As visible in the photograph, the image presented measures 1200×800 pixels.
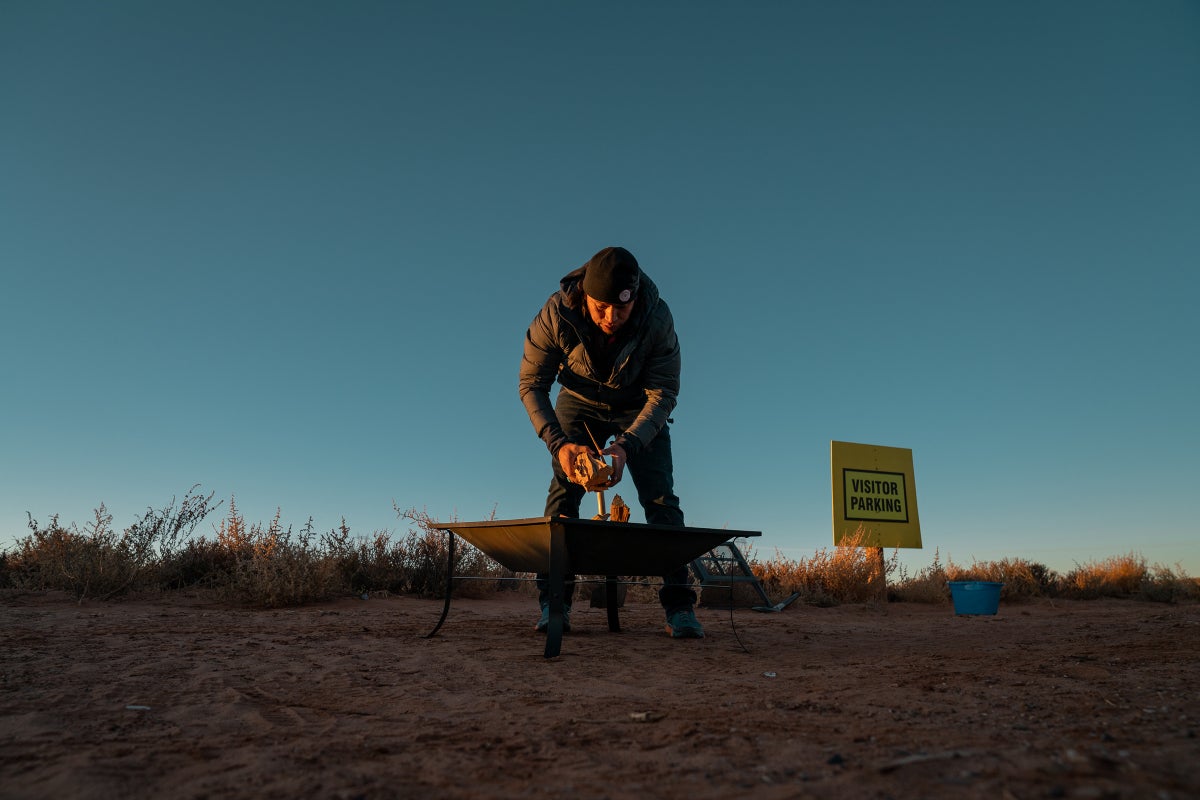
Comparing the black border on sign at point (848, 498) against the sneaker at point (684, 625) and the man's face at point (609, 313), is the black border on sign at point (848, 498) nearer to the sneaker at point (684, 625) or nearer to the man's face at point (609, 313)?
the sneaker at point (684, 625)

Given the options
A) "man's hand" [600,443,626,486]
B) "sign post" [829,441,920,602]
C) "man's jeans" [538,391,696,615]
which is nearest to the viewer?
"man's hand" [600,443,626,486]

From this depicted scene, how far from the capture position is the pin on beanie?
11.2 ft

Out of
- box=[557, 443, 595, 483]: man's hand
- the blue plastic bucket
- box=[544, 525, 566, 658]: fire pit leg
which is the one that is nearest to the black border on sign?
the blue plastic bucket

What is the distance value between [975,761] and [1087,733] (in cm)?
42

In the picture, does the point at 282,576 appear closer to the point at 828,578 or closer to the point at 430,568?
the point at 430,568

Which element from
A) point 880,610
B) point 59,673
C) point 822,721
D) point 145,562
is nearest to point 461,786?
point 822,721

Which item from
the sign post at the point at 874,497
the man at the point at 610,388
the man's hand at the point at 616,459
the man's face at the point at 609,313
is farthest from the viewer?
the sign post at the point at 874,497

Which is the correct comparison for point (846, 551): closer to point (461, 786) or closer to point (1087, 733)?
point (1087, 733)

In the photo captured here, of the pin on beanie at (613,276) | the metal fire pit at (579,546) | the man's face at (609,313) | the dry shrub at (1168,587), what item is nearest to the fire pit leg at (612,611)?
the metal fire pit at (579,546)

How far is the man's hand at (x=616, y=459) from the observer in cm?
339

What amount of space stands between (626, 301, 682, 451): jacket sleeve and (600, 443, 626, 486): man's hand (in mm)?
300

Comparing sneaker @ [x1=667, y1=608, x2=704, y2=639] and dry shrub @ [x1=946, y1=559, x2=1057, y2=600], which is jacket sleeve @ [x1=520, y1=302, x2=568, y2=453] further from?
dry shrub @ [x1=946, y1=559, x2=1057, y2=600]

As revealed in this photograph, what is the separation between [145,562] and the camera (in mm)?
6086

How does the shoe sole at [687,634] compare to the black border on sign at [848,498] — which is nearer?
the shoe sole at [687,634]
